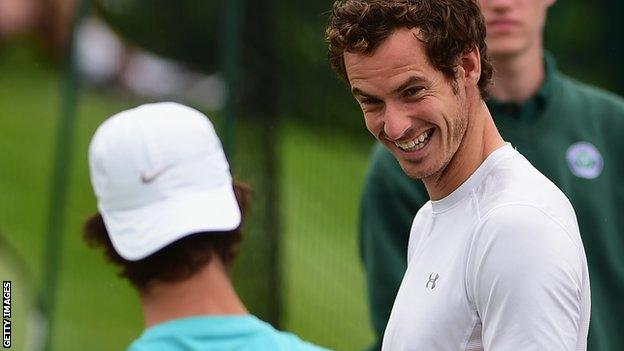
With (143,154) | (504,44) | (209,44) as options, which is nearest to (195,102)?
(209,44)

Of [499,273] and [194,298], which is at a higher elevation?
[499,273]

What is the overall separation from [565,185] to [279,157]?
241cm

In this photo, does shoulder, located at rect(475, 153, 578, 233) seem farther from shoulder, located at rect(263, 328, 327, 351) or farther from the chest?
shoulder, located at rect(263, 328, 327, 351)

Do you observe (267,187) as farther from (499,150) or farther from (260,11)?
(499,150)

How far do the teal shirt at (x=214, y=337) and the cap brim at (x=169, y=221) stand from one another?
0.66ft

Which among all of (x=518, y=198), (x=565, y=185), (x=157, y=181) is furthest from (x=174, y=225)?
(x=565, y=185)

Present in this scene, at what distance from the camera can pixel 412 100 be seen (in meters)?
2.75

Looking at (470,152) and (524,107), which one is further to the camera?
(524,107)

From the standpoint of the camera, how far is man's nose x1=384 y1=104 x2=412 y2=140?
2744 millimetres

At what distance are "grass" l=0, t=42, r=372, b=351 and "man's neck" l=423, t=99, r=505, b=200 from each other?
3.40 m

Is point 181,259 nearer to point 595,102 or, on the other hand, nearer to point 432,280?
point 432,280

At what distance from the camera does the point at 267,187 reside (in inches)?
252

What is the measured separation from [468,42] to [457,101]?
5.4 inches

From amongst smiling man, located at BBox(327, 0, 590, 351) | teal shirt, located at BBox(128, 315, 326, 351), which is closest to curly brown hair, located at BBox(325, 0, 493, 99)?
smiling man, located at BBox(327, 0, 590, 351)
